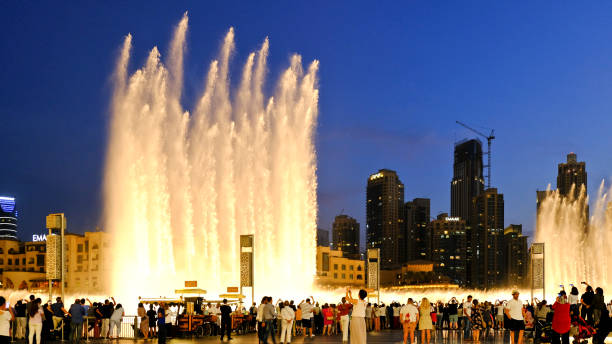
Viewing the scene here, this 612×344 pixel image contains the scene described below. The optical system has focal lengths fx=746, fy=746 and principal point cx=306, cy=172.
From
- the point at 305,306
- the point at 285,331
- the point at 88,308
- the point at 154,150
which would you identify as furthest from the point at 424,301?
the point at 154,150

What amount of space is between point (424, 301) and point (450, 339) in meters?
6.39

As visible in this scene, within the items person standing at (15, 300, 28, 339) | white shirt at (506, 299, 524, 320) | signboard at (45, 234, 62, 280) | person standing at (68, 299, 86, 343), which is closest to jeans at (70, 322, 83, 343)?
person standing at (68, 299, 86, 343)

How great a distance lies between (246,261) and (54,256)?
1027 cm

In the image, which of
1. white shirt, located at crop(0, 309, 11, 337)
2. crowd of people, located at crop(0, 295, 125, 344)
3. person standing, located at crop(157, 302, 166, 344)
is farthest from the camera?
crowd of people, located at crop(0, 295, 125, 344)

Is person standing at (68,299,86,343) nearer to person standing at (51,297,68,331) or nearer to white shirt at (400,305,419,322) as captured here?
person standing at (51,297,68,331)

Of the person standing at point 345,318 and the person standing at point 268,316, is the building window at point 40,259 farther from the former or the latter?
the person standing at point 268,316

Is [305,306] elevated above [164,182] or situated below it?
below

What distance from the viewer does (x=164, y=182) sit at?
56.7m

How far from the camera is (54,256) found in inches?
1328

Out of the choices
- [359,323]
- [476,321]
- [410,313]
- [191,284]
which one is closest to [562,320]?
[410,313]

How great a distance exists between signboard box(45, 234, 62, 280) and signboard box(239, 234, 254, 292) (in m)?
9.86

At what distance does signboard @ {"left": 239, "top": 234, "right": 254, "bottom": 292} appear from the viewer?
39.4 meters

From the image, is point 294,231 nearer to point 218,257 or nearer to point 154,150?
point 218,257

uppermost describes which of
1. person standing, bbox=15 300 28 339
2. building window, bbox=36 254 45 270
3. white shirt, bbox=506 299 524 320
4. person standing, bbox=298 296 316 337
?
white shirt, bbox=506 299 524 320
